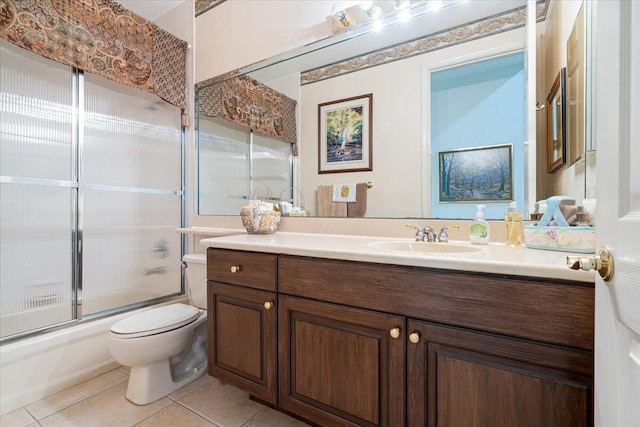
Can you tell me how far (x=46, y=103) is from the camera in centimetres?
173

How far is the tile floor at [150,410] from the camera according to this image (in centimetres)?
137

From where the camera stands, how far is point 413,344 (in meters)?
0.88

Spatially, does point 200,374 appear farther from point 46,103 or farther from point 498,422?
point 46,103

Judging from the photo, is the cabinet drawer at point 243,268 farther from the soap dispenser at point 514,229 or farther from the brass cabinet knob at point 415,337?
the soap dispenser at point 514,229

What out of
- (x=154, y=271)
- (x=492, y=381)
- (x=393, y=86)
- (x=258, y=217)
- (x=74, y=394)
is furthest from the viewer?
(x=154, y=271)

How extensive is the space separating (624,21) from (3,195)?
97.7 inches

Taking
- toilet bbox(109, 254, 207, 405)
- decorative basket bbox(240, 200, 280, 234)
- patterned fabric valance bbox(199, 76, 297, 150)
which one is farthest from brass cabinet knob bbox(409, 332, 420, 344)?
patterned fabric valance bbox(199, 76, 297, 150)

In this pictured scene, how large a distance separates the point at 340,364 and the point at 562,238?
0.84m

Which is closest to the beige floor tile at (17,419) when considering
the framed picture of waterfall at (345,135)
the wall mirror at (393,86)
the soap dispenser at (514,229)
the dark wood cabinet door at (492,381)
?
the wall mirror at (393,86)

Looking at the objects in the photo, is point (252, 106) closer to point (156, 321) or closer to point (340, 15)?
point (340, 15)

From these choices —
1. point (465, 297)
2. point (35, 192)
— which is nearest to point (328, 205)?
point (465, 297)

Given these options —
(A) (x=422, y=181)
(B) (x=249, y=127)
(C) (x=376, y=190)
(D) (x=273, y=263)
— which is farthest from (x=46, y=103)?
(A) (x=422, y=181)

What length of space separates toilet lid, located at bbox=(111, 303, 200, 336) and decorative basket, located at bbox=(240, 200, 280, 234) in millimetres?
590

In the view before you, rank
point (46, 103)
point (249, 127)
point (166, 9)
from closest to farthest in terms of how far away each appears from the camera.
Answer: point (46, 103)
point (249, 127)
point (166, 9)
